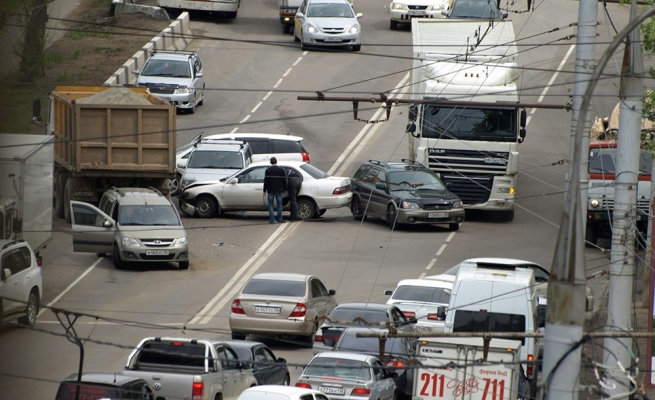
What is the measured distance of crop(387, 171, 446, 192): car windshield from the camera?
1171 inches

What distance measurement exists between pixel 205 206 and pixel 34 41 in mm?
7241

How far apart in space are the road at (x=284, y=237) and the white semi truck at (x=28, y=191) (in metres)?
1.57

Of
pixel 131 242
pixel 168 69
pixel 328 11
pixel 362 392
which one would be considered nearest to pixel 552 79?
pixel 328 11

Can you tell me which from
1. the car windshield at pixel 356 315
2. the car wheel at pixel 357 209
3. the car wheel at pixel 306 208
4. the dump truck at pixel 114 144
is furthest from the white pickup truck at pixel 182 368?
the car wheel at pixel 357 209

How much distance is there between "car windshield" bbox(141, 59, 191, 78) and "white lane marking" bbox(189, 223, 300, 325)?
10580 millimetres

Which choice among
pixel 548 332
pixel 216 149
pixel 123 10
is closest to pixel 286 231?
pixel 216 149

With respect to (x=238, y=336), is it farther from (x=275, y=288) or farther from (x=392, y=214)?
(x=392, y=214)

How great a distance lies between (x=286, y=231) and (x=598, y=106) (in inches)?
649

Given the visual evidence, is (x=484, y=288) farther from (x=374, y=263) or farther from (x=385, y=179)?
(x=385, y=179)

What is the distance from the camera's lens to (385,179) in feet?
98.4

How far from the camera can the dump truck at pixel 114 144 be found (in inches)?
1112

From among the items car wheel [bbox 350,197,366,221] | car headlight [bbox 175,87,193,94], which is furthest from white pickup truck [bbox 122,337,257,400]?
car headlight [bbox 175,87,193,94]

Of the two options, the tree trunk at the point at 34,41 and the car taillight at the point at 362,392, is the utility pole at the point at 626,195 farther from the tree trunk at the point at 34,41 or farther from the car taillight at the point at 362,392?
the tree trunk at the point at 34,41

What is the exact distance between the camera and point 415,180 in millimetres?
30109
